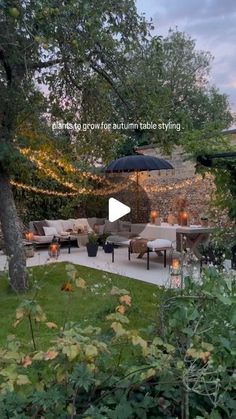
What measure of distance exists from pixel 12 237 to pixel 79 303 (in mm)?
1500

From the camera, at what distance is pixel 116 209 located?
13992 mm

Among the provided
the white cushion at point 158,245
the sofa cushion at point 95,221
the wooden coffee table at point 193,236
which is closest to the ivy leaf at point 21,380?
the white cushion at point 158,245

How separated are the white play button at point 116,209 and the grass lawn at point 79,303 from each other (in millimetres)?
5453

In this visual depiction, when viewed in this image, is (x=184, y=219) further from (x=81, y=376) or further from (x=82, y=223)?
(x=81, y=376)

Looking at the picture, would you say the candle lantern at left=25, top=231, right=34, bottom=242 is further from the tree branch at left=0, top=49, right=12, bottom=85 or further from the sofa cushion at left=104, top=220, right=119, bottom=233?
the tree branch at left=0, top=49, right=12, bottom=85

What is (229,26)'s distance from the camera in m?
10.4

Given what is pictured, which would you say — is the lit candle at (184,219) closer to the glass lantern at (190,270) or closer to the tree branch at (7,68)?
the glass lantern at (190,270)

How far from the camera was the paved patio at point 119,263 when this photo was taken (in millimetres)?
7907

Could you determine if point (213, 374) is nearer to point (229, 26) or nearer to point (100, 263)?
point (100, 263)

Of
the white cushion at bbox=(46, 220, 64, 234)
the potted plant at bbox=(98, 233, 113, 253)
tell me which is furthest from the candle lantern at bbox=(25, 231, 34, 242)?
the potted plant at bbox=(98, 233, 113, 253)

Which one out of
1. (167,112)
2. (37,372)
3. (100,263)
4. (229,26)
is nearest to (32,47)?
(167,112)

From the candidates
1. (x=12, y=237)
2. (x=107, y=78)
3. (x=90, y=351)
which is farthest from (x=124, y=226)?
(x=90, y=351)

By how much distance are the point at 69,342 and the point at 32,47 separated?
4602 millimetres

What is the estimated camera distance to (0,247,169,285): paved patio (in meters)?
7.91
